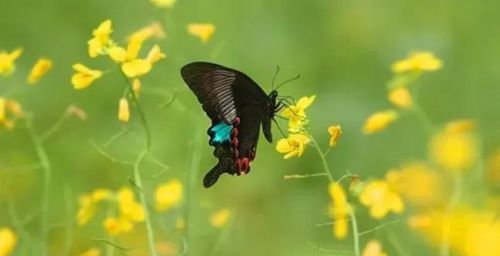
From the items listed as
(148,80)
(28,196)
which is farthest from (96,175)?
(148,80)

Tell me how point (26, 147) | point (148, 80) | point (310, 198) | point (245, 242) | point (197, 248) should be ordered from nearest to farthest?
point (197, 248) → point (245, 242) → point (310, 198) → point (26, 147) → point (148, 80)

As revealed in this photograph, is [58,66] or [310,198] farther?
[58,66]

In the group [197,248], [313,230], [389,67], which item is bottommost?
[197,248]

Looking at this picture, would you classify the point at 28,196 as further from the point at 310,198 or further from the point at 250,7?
the point at 250,7

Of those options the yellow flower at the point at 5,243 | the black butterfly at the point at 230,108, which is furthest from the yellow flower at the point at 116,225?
→ the black butterfly at the point at 230,108

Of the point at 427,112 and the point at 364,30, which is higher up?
the point at 364,30

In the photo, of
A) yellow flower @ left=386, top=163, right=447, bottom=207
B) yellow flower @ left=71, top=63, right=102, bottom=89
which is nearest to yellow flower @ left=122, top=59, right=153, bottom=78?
yellow flower @ left=71, top=63, right=102, bottom=89

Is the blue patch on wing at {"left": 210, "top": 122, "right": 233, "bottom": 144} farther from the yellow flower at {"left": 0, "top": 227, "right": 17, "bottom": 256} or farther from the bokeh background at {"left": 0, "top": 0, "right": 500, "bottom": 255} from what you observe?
the bokeh background at {"left": 0, "top": 0, "right": 500, "bottom": 255}
